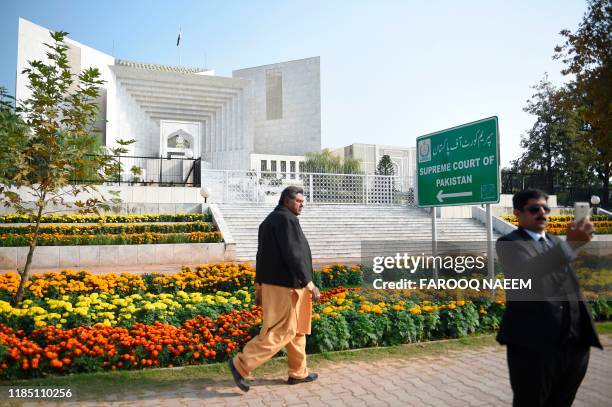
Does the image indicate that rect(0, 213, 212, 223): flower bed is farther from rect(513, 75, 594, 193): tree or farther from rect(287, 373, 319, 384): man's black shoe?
rect(513, 75, 594, 193): tree

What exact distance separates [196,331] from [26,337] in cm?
174

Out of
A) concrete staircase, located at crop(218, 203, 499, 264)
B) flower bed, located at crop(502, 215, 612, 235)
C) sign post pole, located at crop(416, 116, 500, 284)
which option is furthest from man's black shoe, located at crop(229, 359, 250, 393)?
flower bed, located at crop(502, 215, 612, 235)

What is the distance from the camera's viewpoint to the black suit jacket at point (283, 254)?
3.70 metres

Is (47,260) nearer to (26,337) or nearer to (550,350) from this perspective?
(26,337)

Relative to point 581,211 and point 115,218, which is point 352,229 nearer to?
point 115,218

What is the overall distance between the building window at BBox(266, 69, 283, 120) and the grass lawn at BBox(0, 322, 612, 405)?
39.2 metres

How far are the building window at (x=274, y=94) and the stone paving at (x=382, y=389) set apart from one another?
39.7 meters

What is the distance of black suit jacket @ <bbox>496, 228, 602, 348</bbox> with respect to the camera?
2254mm

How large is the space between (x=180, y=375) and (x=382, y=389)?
190cm

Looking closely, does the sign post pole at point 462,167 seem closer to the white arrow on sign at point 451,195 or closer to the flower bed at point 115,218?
the white arrow on sign at point 451,195

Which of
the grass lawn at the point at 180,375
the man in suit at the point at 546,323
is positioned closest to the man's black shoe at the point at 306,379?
the grass lawn at the point at 180,375

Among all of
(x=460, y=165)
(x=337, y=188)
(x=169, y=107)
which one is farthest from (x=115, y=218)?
(x=169, y=107)

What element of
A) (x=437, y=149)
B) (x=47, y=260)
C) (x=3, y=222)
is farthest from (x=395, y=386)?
(x=3, y=222)

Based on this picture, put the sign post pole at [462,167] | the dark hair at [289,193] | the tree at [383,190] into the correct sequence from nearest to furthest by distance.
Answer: the dark hair at [289,193] → the sign post pole at [462,167] → the tree at [383,190]
